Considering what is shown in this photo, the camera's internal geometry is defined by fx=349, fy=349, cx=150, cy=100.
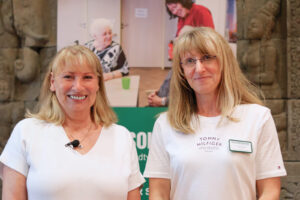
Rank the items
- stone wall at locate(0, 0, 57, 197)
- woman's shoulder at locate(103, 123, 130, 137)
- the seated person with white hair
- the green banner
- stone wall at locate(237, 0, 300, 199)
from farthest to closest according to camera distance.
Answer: stone wall at locate(0, 0, 57, 197)
stone wall at locate(237, 0, 300, 199)
the seated person with white hair
the green banner
woman's shoulder at locate(103, 123, 130, 137)

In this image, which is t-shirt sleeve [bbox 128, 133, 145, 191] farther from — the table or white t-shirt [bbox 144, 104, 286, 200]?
the table

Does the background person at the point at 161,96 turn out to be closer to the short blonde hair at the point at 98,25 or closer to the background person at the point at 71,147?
the short blonde hair at the point at 98,25

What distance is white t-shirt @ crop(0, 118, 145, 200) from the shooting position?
4.78 feet

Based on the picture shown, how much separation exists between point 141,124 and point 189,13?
1045 mm

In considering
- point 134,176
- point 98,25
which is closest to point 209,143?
point 134,176

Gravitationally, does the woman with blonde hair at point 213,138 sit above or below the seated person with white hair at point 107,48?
below

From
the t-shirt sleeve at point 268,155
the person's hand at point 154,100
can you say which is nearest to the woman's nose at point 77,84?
the t-shirt sleeve at point 268,155

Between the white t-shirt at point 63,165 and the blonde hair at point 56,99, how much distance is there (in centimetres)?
5

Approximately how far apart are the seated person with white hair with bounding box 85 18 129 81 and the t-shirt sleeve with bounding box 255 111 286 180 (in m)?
1.75

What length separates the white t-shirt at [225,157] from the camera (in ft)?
4.91

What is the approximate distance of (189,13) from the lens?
3021mm

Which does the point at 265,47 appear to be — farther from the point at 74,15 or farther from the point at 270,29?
the point at 74,15

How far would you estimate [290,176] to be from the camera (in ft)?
11.0

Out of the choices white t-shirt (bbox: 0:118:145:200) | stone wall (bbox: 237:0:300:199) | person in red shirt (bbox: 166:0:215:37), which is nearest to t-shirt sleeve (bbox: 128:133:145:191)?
white t-shirt (bbox: 0:118:145:200)
